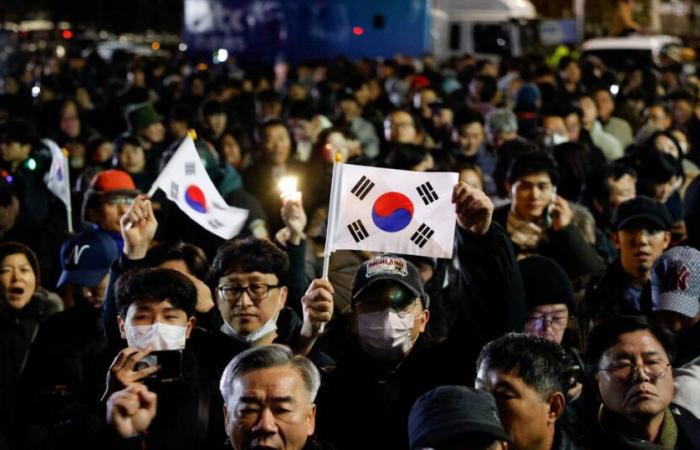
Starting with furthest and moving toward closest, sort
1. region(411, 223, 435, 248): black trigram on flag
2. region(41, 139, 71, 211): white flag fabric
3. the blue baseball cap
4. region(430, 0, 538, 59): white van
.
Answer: region(430, 0, 538, 59): white van
region(41, 139, 71, 211): white flag fabric
the blue baseball cap
region(411, 223, 435, 248): black trigram on flag

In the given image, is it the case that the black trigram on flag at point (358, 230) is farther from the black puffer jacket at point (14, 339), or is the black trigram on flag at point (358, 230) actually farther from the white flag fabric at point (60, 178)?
the white flag fabric at point (60, 178)

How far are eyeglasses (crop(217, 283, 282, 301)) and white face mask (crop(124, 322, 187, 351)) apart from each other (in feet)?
1.33

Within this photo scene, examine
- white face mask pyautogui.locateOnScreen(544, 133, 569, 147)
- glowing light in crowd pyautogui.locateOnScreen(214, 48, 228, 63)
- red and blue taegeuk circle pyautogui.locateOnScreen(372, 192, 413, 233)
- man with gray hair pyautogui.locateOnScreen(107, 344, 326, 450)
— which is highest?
glowing light in crowd pyautogui.locateOnScreen(214, 48, 228, 63)

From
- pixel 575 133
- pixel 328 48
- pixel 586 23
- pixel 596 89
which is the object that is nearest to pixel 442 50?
pixel 328 48

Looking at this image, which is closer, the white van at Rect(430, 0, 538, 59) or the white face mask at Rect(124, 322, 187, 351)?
the white face mask at Rect(124, 322, 187, 351)

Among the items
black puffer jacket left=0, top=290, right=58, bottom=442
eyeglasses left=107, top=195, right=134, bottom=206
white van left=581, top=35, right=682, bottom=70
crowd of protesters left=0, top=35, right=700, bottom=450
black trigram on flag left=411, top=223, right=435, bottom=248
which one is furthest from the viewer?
white van left=581, top=35, right=682, bottom=70

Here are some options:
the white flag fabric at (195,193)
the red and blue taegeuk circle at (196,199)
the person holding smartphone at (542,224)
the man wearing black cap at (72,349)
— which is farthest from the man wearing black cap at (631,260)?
the man wearing black cap at (72,349)

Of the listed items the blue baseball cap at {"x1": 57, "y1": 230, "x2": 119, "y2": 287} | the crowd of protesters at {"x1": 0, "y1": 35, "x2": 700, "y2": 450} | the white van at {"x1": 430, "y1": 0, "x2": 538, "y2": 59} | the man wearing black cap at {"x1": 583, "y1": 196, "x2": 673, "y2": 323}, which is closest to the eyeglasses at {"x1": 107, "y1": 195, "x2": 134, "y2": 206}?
the crowd of protesters at {"x1": 0, "y1": 35, "x2": 700, "y2": 450}

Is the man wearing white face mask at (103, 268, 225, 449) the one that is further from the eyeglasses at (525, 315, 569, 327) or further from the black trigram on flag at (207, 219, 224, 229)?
the eyeglasses at (525, 315, 569, 327)

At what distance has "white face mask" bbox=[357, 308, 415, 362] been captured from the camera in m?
4.96

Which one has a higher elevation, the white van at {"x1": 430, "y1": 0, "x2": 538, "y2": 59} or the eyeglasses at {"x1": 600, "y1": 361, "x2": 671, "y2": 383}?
the white van at {"x1": 430, "y1": 0, "x2": 538, "y2": 59}

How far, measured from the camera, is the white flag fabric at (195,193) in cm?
675

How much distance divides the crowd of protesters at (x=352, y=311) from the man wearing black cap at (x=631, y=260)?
12mm

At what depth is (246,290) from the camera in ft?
18.1
